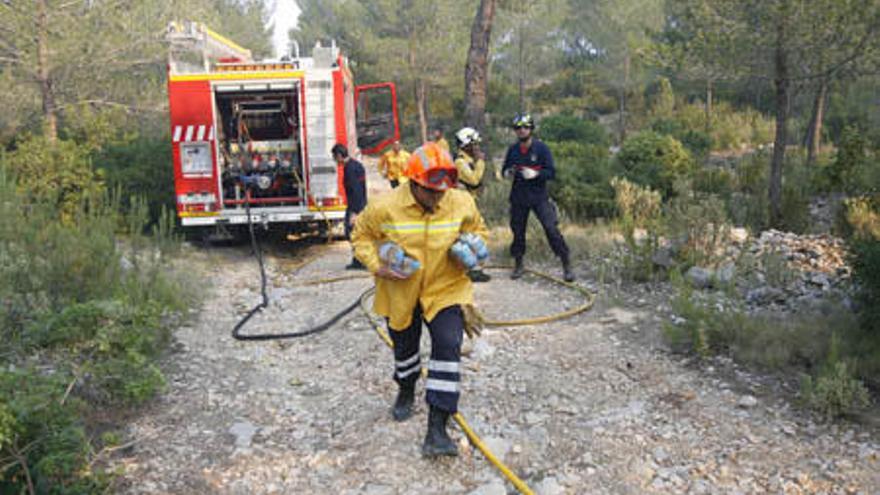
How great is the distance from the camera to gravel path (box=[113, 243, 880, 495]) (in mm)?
3697

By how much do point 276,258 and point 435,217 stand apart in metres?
7.38

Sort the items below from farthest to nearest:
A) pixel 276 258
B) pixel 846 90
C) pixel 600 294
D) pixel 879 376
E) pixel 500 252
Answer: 1. pixel 846 90
2. pixel 276 258
3. pixel 500 252
4. pixel 600 294
5. pixel 879 376

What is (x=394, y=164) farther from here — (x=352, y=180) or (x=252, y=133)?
(x=252, y=133)

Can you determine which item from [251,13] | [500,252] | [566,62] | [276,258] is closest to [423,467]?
[500,252]

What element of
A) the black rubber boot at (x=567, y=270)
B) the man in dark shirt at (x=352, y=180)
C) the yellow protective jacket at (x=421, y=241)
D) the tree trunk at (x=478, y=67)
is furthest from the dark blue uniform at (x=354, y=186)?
the yellow protective jacket at (x=421, y=241)

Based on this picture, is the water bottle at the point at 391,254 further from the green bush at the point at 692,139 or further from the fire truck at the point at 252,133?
the green bush at the point at 692,139

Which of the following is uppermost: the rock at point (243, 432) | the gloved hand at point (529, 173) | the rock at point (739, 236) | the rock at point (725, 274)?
the gloved hand at point (529, 173)

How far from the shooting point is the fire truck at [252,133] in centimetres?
973

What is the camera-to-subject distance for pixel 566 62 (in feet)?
135

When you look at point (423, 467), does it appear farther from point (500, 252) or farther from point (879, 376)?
point (500, 252)

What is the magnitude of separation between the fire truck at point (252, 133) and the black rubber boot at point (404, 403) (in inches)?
239

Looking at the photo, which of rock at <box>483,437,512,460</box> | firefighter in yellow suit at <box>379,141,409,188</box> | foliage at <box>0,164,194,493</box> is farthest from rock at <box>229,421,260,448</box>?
firefighter in yellow suit at <box>379,141,409,188</box>

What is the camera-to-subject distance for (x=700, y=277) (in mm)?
6715

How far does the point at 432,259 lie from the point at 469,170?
3781 mm
